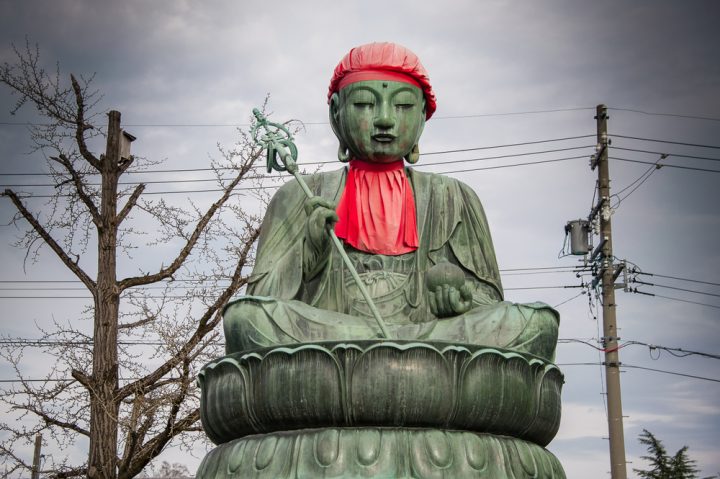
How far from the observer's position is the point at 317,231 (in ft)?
21.8

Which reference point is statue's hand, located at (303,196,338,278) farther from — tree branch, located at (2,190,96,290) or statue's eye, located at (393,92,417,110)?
tree branch, located at (2,190,96,290)

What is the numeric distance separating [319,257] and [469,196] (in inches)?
45.7

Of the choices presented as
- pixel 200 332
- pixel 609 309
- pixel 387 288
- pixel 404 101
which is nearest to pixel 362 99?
pixel 404 101

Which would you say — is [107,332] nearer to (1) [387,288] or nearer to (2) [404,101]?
(1) [387,288]

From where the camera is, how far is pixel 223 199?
1180 centimetres

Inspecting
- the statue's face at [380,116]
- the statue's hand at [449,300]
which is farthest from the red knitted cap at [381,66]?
the statue's hand at [449,300]

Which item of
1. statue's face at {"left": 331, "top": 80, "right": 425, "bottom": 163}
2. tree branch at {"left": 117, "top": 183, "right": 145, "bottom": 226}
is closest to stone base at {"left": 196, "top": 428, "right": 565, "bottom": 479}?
statue's face at {"left": 331, "top": 80, "right": 425, "bottom": 163}

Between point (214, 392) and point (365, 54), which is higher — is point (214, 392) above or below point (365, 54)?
below

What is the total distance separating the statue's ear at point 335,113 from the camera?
7301mm

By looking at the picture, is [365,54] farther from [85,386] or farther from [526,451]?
[85,386]

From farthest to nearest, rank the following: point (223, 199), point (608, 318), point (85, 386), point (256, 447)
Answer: point (608, 318), point (223, 199), point (85, 386), point (256, 447)

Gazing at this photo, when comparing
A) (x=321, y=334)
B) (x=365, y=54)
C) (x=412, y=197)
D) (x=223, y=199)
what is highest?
(x=223, y=199)

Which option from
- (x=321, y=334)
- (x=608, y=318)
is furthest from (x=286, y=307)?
(x=608, y=318)

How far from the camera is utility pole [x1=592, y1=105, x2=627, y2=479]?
13.9 metres
